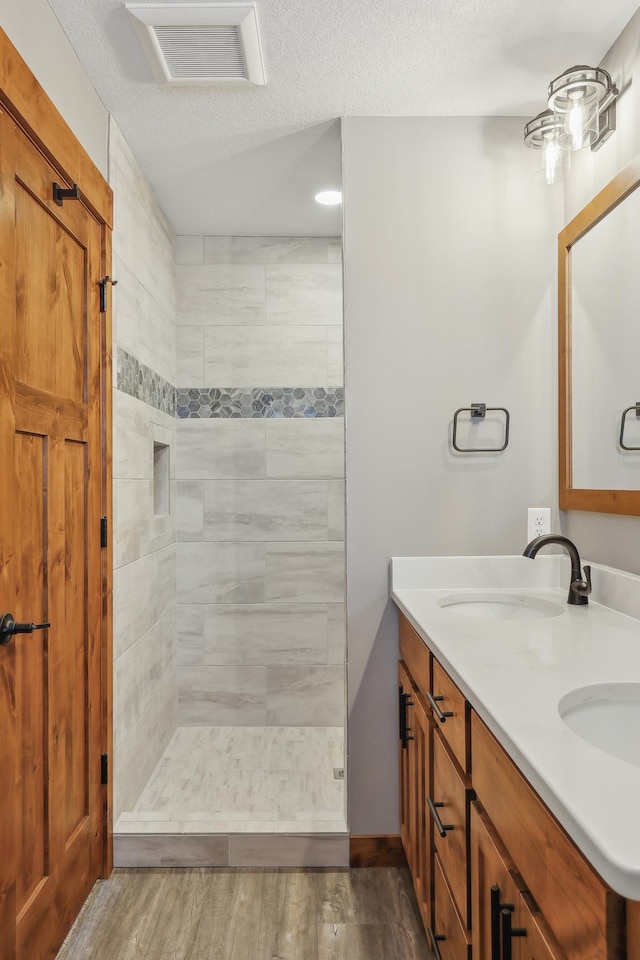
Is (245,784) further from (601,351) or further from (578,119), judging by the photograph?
(578,119)

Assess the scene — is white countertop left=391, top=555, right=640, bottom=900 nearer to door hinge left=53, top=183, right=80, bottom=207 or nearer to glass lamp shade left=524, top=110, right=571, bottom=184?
glass lamp shade left=524, top=110, right=571, bottom=184

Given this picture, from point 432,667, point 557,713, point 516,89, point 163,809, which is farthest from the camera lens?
point 163,809

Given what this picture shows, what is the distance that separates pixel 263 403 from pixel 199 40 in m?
1.81

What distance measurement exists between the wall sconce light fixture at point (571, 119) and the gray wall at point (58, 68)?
138 centimetres

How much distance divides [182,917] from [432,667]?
113 cm

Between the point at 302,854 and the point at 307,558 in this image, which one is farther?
the point at 307,558

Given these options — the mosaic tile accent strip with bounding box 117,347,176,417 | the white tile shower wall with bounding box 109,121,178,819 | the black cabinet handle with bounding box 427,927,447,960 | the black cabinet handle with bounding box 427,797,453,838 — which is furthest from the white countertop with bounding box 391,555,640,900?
the mosaic tile accent strip with bounding box 117,347,176,417

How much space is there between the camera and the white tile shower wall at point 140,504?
2346 mm

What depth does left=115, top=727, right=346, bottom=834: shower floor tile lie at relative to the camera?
226 cm

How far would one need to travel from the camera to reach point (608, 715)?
116cm

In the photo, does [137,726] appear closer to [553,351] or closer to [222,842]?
[222,842]

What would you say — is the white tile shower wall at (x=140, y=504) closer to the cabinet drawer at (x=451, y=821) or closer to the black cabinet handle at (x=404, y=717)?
the black cabinet handle at (x=404, y=717)

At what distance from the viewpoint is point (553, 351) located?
2271mm

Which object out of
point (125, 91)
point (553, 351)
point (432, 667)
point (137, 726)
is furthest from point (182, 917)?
point (125, 91)
